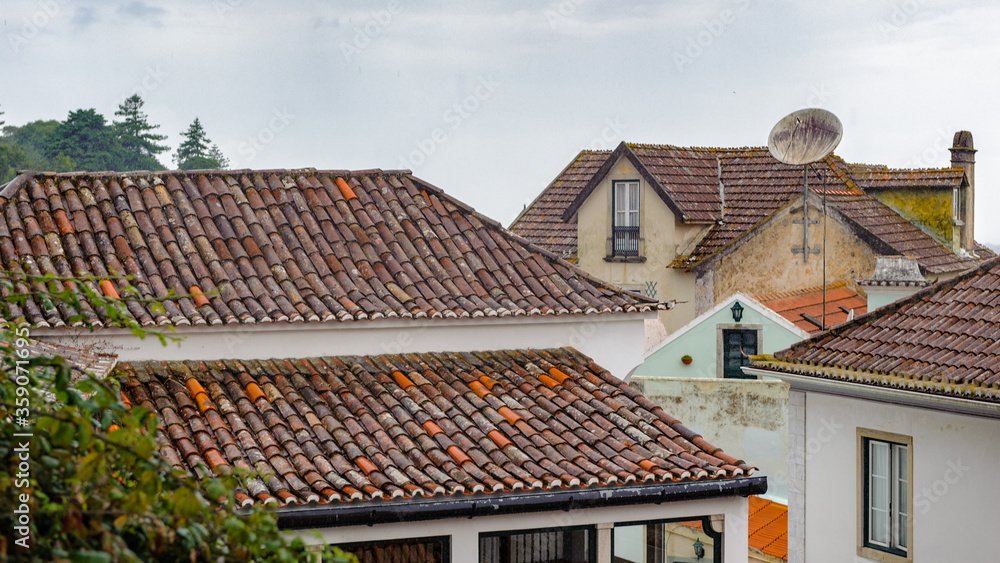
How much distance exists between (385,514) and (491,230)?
5.21 metres

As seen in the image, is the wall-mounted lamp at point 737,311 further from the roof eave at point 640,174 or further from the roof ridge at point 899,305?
the roof ridge at point 899,305

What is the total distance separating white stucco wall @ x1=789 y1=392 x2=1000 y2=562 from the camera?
10.9 meters


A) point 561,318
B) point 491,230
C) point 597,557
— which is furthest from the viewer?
point 491,230

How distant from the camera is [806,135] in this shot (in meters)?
15.6

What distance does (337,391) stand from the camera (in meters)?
9.98

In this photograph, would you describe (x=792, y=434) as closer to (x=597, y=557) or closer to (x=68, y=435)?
(x=597, y=557)

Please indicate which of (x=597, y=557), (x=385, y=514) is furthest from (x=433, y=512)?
(x=597, y=557)

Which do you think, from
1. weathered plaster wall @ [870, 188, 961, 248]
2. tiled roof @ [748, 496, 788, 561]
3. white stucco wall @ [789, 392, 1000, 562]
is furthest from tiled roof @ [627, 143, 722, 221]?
white stucco wall @ [789, 392, 1000, 562]

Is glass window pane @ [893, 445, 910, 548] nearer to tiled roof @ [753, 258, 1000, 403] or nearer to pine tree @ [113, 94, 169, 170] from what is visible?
tiled roof @ [753, 258, 1000, 403]

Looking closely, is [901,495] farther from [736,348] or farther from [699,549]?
[736,348]

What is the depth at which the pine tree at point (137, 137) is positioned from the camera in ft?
218

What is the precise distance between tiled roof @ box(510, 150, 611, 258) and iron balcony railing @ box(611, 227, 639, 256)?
1.84 metres

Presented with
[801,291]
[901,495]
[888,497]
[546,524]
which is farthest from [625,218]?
[546,524]

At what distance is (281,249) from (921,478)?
301 inches
